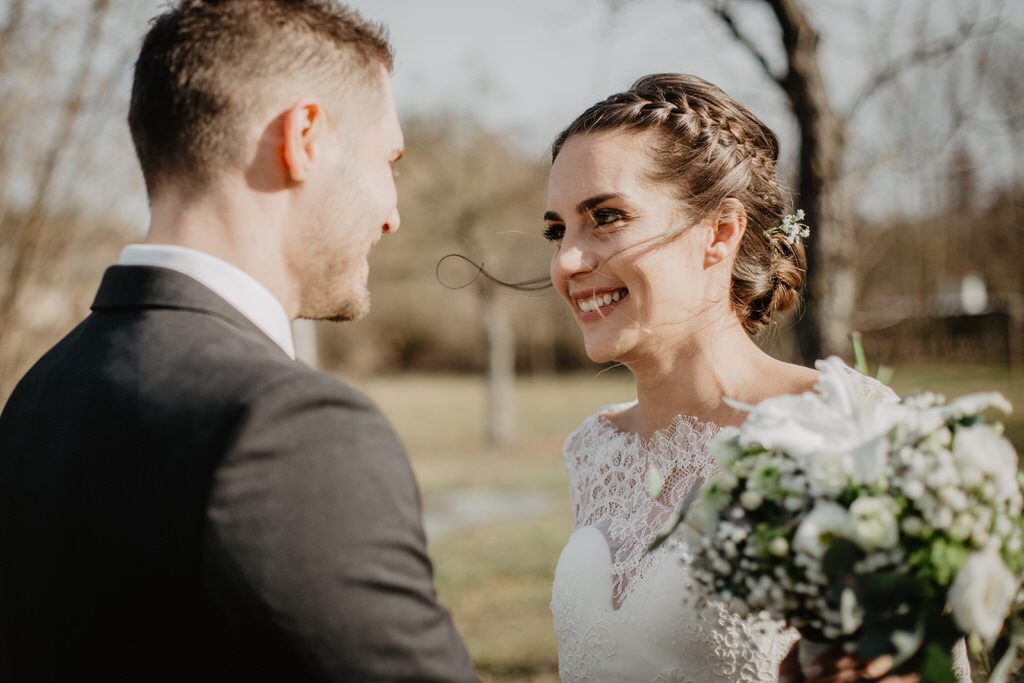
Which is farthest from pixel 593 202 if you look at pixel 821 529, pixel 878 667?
pixel 878 667

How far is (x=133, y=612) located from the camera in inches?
58.5

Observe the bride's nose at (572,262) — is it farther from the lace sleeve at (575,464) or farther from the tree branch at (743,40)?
the tree branch at (743,40)

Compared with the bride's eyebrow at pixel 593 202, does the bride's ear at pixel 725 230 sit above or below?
below

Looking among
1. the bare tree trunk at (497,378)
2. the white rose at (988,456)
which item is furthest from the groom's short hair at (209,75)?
the bare tree trunk at (497,378)

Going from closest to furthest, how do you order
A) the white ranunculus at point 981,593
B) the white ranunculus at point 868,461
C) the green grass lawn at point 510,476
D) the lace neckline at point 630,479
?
the white ranunculus at point 981,593, the white ranunculus at point 868,461, the lace neckline at point 630,479, the green grass lawn at point 510,476

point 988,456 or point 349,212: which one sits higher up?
point 349,212

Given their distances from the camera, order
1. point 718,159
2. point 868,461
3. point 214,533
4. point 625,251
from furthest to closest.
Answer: point 718,159
point 625,251
point 868,461
point 214,533

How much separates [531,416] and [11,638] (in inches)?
1030

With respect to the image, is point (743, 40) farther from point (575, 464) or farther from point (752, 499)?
point (752, 499)

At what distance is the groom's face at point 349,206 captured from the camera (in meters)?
1.90

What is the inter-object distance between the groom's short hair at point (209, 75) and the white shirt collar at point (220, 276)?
144mm

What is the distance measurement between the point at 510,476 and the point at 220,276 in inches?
594

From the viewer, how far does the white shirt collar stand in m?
1.74

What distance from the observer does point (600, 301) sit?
9.93 feet
